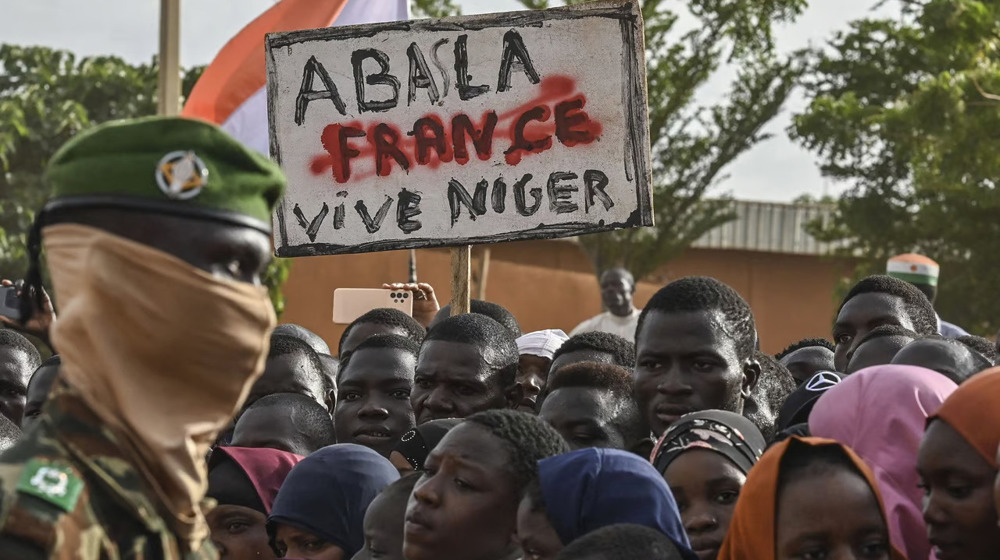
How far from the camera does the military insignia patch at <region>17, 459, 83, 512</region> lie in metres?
1.91

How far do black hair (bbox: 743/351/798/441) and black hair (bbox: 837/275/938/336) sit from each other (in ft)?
2.42

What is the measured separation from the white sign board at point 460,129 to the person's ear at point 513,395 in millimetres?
658

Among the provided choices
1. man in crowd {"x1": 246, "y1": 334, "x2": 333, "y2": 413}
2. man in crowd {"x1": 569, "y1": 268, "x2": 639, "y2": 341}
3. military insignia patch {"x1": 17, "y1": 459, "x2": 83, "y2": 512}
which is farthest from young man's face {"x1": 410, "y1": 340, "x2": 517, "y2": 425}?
man in crowd {"x1": 569, "y1": 268, "x2": 639, "y2": 341}

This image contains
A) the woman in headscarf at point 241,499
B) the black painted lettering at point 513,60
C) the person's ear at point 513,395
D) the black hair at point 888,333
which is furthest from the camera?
the black painted lettering at point 513,60

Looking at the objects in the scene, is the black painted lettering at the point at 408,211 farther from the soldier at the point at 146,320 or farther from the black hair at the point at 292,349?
the soldier at the point at 146,320

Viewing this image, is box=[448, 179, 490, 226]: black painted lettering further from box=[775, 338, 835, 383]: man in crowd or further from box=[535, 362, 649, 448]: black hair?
box=[535, 362, 649, 448]: black hair

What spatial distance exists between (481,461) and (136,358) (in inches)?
58.8

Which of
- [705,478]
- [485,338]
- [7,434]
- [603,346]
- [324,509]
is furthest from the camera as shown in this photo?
[603,346]

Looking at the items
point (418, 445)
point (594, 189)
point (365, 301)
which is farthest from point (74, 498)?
point (365, 301)

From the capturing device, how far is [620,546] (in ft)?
9.45

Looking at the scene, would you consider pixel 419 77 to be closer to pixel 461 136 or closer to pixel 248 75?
pixel 461 136

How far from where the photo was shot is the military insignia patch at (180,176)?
2.05 m

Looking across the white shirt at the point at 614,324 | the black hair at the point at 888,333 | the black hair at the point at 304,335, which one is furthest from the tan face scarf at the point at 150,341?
the white shirt at the point at 614,324

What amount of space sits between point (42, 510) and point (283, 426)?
2.96m
